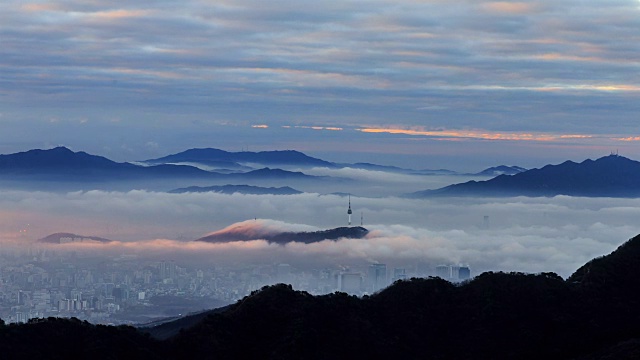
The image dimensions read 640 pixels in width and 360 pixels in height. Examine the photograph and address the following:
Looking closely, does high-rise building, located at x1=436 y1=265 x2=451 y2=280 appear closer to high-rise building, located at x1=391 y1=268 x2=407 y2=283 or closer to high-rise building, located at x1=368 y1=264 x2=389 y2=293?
high-rise building, located at x1=391 y1=268 x2=407 y2=283

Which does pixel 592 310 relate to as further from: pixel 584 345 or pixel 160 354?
pixel 160 354

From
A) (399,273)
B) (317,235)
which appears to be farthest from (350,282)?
(317,235)

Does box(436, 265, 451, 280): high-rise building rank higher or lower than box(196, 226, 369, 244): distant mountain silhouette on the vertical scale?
lower

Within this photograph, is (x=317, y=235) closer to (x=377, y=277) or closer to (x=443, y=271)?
(x=443, y=271)

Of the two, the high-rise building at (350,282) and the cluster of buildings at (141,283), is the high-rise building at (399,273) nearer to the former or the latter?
the cluster of buildings at (141,283)

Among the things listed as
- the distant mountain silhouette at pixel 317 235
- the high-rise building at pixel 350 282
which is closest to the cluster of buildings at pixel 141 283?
the high-rise building at pixel 350 282

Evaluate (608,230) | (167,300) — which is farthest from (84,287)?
(608,230)

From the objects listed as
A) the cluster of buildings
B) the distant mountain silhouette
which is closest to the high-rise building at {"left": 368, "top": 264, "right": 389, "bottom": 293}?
the cluster of buildings

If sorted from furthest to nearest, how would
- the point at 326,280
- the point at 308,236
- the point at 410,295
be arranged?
1. the point at 308,236
2. the point at 326,280
3. the point at 410,295
